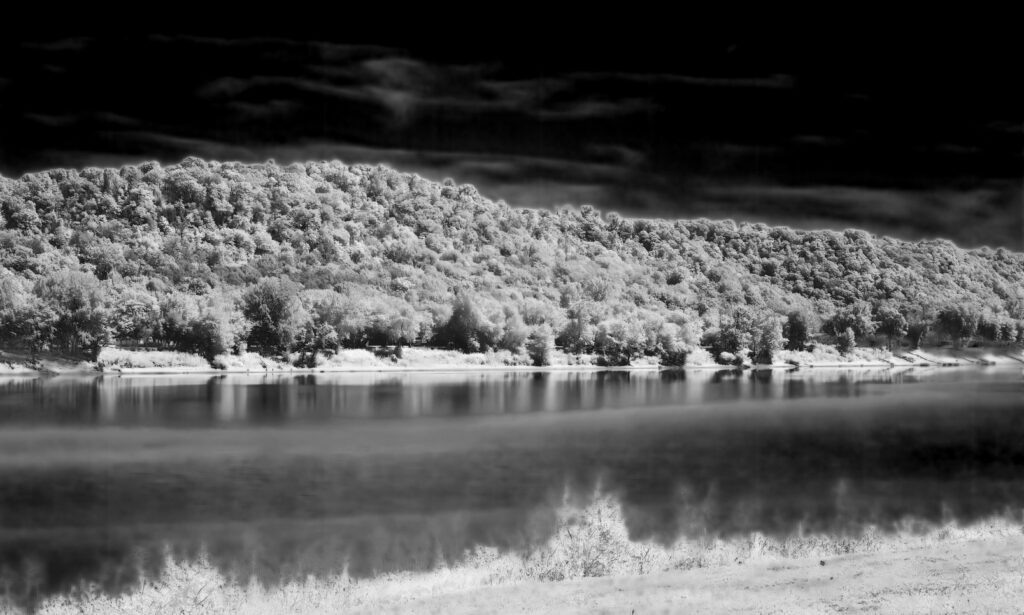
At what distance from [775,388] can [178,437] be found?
60782mm

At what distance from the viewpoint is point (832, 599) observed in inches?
529

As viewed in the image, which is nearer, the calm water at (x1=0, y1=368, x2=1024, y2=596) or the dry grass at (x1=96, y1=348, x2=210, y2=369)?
the calm water at (x1=0, y1=368, x2=1024, y2=596)

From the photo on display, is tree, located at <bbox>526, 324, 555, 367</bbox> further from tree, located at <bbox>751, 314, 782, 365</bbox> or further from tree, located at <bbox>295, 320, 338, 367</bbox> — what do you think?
tree, located at <bbox>751, 314, 782, 365</bbox>

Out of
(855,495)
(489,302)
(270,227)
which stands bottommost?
(855,495)

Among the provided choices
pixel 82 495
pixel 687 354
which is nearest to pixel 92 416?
pixel 82 495

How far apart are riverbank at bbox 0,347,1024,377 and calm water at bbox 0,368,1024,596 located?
18.7m

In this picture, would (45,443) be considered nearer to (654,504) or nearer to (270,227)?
(654,504)

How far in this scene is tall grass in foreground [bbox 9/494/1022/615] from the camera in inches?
608

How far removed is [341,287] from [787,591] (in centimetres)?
12080

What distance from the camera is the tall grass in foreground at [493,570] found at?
50.6ft

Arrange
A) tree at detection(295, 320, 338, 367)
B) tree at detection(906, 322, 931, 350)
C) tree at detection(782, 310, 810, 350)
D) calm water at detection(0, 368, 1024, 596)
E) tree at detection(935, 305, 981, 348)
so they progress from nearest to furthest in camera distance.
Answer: calm water at detection(0, 368, 1024, 596) → tree at detection(295, 320, 338, 367) → tree at detection(782, 310, 810, 350) → tree at detection(906, 322, 931, 350) → tree at detection(935, 305, 981, 348)

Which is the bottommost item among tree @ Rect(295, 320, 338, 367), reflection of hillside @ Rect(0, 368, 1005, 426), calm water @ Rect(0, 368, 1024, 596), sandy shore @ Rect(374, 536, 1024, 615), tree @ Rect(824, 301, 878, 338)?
calm water @ Rect(0, 368, 1024, 596)

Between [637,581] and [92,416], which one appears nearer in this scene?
[637,581]

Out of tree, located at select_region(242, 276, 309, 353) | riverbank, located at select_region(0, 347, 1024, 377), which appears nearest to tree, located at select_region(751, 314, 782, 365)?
riverbank, located at select_region(0, 347, 1024, 377)
